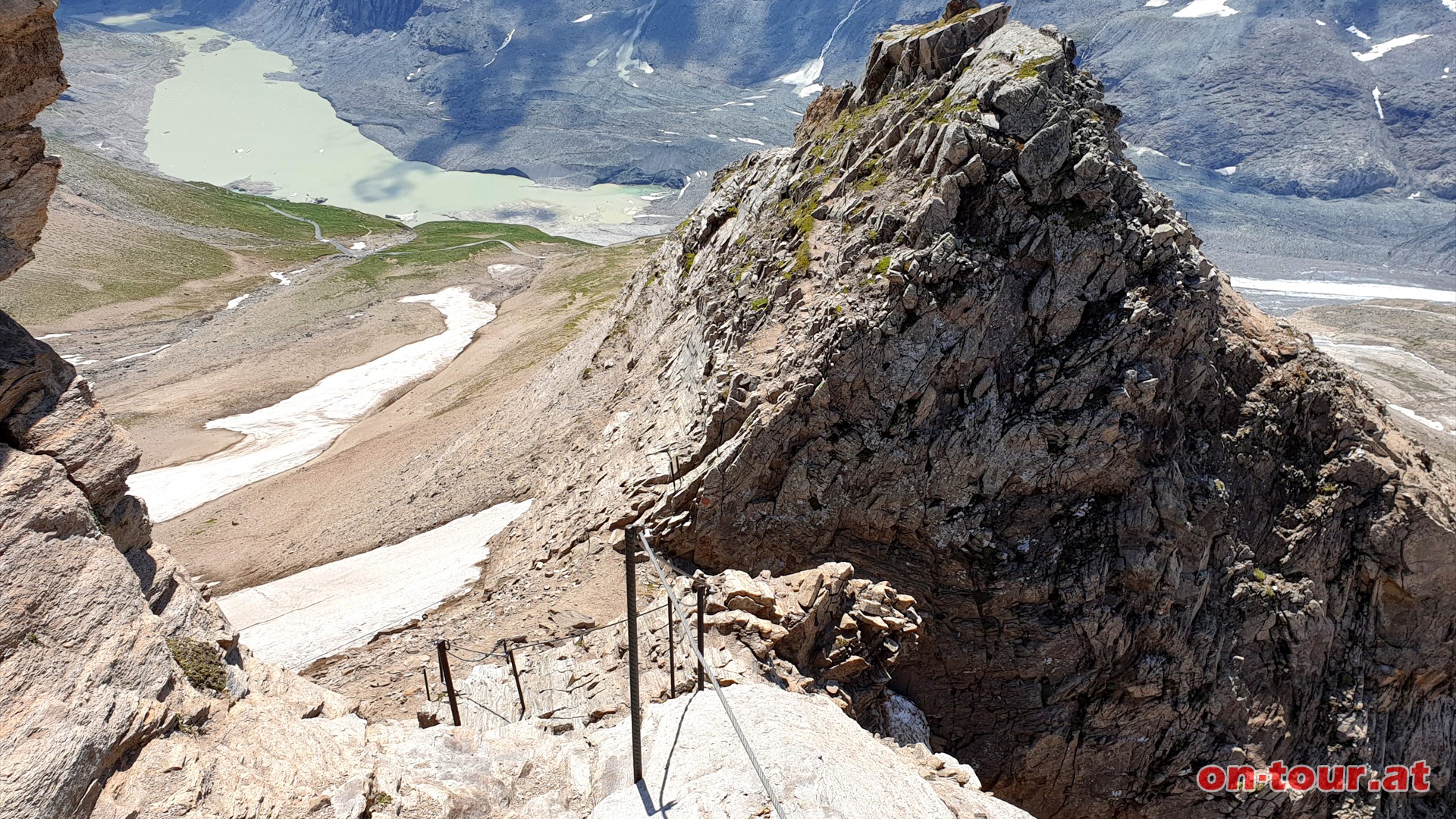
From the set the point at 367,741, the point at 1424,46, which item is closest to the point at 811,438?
the point at 367,741

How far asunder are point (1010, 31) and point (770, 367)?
1219 cm

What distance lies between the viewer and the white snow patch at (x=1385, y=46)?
6841 inches

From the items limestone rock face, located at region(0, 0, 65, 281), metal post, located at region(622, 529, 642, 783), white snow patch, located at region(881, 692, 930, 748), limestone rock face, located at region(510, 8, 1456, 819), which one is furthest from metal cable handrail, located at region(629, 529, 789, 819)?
limestone rock face, located at region(0, 0, 65, 281)

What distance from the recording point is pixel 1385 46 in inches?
6919

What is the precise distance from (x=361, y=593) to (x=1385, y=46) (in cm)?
25304

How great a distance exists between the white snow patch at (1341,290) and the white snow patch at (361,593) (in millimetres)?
139702

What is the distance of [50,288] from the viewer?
265 ft

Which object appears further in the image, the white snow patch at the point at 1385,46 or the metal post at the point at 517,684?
the white snow patch at the point at 1385,46

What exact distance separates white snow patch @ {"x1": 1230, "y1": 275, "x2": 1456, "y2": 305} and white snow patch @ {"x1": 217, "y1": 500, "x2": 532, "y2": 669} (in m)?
140

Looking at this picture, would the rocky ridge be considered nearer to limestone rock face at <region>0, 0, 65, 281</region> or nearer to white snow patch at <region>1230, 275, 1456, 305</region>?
limestone rock face at <region>0, 0, 65, 281</region>

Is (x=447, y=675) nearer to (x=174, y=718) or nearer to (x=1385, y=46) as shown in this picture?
(x=174, y=718)

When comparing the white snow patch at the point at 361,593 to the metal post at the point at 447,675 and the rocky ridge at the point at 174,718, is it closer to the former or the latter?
the rocky ridge at the point at 174,718

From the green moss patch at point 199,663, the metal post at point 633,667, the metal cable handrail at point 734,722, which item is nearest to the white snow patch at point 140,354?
the green moss patch at point 199,663

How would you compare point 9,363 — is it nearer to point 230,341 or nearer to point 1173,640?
point 1173,640
